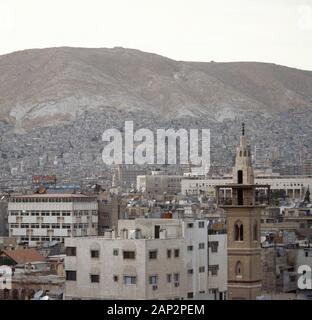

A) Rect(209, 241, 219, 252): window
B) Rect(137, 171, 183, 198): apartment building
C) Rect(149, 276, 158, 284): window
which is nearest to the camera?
Rect(149, 276, 158, 284): window

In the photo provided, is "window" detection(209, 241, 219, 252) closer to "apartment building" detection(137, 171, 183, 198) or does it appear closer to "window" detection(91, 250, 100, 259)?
"window" detection(91, 250, 100, 259)

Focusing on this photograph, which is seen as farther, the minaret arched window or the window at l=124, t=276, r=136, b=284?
the minaret arched window

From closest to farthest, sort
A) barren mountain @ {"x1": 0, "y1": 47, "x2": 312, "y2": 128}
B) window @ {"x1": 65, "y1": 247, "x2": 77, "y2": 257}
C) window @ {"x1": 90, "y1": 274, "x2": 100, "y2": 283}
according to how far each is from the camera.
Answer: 1. window @ {"x1": 90, "y1": 274, "x2": 100, "y2": 283}
2. window @ {"x1": 65, "y1": 247, "x2": 77, "y2": 257}
3. barren mountain @ {"x1": 0, "y1": 47, "x2": 312, "y2": 128}

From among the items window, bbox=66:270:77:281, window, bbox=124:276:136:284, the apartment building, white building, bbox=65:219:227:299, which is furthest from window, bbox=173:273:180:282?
the apartment building

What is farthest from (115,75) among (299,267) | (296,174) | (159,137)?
(299,267)

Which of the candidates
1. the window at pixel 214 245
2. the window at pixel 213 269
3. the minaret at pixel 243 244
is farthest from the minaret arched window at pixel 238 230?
the window at pixel 214 245

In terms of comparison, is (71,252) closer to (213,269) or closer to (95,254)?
(95,254)

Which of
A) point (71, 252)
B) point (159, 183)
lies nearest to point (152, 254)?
point (71, 252)
